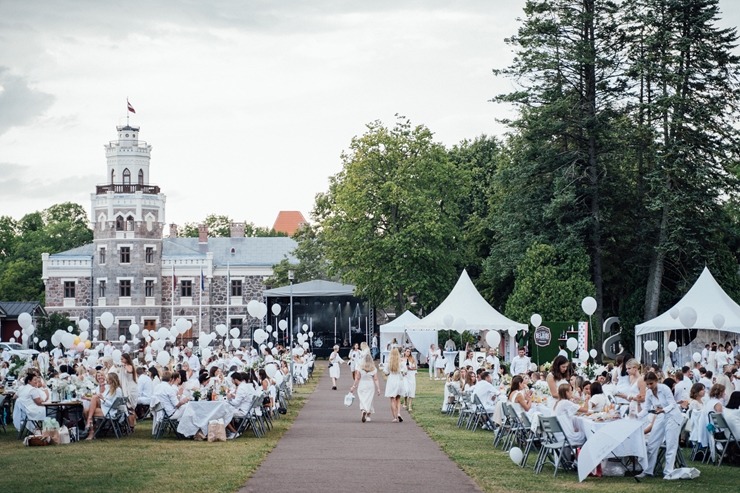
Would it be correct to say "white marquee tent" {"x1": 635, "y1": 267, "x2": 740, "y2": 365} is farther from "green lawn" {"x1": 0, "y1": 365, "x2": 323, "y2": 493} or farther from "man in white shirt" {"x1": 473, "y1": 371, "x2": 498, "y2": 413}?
"green lawn" {"x1": 0, "y1": 365, "x2": 323, "y2": 493}

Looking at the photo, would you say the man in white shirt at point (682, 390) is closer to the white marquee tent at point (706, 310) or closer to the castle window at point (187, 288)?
the white marquee tent at point (706, 310)

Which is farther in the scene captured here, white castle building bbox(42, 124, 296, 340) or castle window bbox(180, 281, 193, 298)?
castle window bbox(180, 281, 193, 298)

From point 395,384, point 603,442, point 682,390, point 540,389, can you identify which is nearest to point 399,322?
point 395,384

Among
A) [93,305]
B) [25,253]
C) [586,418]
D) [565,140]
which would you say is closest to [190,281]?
[93,305]

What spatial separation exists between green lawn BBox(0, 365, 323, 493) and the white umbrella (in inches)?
167

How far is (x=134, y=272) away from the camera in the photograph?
262ft

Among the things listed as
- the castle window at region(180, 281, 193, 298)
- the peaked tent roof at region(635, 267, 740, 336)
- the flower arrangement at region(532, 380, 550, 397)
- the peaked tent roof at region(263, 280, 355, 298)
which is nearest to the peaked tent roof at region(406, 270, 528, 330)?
the peaked tent roof at region(635, 267, 740, 336)

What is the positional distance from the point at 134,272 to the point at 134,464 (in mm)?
65470

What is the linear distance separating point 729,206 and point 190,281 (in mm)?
44581

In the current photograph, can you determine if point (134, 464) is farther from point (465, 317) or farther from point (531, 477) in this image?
point (465, 317)

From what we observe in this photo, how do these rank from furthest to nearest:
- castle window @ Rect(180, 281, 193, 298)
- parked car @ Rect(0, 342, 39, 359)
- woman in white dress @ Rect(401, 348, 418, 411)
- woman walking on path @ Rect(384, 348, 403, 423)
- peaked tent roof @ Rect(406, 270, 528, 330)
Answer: castle window @ Rect(180, 281, 193, 298)
parked car @ Rect(0, 342, 39, 359)
peaked tent roof @ Rect(406, 270, 528, 330)
woman in white dress @ Rect(401, 348, 418, 411)
woman walking on path @ Rect(384, 348, 403, 423)

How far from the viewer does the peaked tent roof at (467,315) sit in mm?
35375

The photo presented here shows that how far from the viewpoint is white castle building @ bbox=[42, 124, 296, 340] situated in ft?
261

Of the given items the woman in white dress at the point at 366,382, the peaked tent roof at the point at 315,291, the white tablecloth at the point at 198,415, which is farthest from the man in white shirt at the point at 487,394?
the peaked tent roof at the point at 315,291
